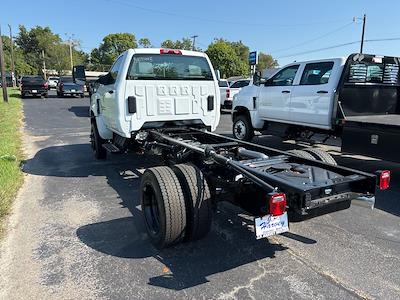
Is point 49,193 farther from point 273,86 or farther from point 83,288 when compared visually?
point 273,86

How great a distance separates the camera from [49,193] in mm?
5621

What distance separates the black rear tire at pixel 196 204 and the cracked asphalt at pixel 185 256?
0.24 meters

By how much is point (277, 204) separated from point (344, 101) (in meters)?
4.83

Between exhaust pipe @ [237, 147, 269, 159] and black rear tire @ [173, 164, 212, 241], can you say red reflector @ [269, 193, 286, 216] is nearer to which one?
black rear tire @ [173, 164, 212, 241]

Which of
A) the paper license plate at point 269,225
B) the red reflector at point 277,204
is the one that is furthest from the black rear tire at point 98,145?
the red reflector at point 277,204

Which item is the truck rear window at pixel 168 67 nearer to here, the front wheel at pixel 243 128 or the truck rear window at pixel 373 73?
the truck rear window at pixel 373 73

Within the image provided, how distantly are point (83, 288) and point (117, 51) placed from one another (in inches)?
4030

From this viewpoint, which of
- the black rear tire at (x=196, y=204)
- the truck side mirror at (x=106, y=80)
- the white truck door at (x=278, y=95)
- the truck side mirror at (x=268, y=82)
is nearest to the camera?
the black rear tire at (x=196, y=204)

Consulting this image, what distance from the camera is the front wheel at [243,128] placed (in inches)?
386

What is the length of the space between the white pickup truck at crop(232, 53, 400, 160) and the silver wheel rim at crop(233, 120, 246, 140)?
1.24m

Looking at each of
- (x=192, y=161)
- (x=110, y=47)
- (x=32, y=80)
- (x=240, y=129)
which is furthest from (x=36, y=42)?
(x=192, y=161)

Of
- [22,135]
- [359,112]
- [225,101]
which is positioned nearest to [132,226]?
[359,112]

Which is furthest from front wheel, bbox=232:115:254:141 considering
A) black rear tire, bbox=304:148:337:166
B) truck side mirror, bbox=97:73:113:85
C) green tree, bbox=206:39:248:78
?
green tree, bbox=206:39:248:78

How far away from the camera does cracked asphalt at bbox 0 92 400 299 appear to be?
3.06 metres
